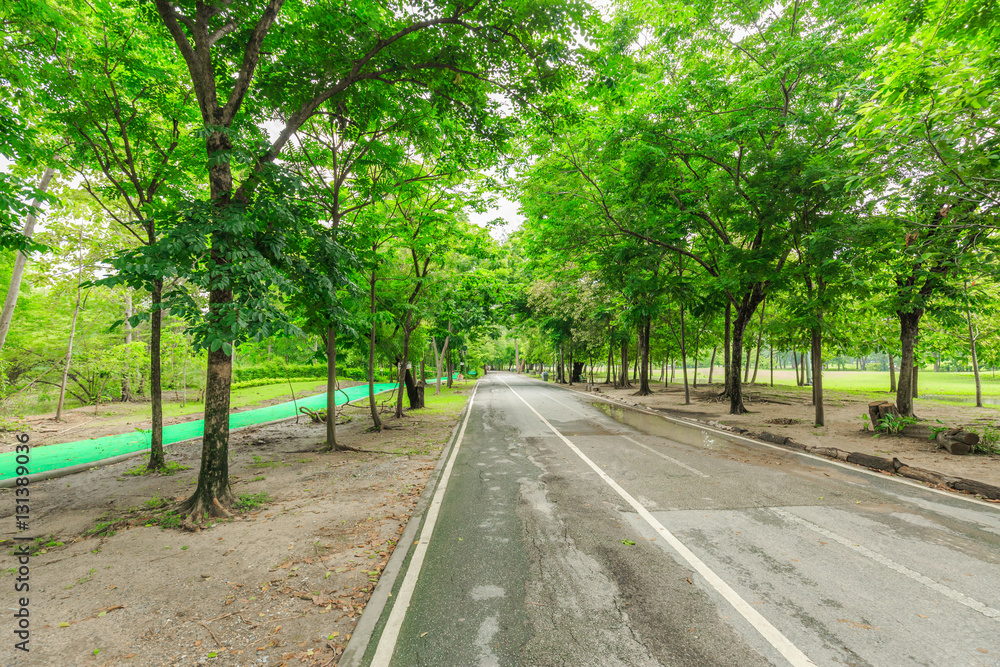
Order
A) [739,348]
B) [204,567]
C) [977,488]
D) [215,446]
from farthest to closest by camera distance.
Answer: [739,348], [977,488], [215,446], [204,567]

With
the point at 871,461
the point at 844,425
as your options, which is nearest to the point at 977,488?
the point at 871,461

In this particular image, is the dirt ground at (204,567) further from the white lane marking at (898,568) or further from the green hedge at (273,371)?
the green hedge at (273,371)

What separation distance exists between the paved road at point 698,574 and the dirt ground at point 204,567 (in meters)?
0.68

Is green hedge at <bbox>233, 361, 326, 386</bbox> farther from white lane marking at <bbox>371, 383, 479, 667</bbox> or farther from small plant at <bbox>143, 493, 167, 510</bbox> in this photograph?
white lane marking at <bbox>371, 383, 479, 667</bbox>

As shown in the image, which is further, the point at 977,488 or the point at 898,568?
the point at 977,488

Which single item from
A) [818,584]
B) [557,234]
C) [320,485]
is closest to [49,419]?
[320,485]

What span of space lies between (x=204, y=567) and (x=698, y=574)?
5151mm

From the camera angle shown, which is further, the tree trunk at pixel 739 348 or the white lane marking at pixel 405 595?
the tree trunk at pixel 739 348

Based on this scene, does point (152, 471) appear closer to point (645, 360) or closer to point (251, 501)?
point (251, 501)

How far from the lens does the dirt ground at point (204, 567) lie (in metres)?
3.07

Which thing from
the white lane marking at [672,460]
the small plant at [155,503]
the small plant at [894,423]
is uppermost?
the small plant at [894,423]

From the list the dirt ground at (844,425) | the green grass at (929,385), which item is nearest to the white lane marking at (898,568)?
the dirt ground at (844,425)

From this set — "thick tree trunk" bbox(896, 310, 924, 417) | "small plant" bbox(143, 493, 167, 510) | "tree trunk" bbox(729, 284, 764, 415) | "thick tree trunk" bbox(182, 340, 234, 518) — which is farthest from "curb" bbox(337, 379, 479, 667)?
"tree trunk" bbox(729, 284, 764, 415)

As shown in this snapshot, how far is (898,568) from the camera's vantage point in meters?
4.02
